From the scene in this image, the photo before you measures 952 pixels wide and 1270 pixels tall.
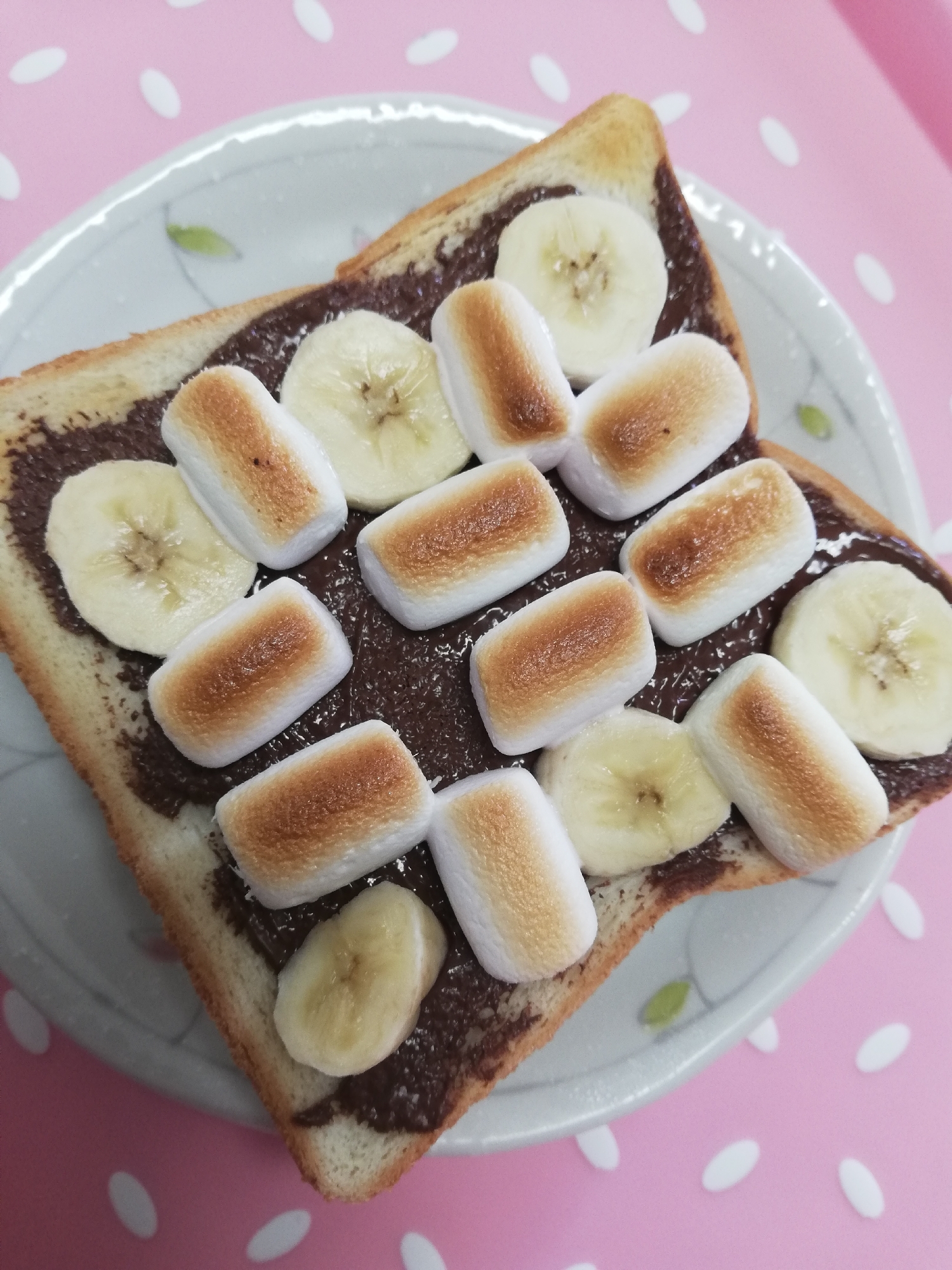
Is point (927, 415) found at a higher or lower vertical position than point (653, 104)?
lower

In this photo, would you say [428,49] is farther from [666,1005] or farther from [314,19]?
[666,1005]

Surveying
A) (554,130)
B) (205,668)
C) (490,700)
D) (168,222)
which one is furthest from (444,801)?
(554,130)

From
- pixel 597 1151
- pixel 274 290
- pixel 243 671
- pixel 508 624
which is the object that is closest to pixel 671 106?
pixel 274 290

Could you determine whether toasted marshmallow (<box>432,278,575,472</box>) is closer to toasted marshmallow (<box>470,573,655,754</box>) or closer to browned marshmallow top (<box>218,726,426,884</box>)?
toasted marshmallow (<box>470,573,655,754</box>)

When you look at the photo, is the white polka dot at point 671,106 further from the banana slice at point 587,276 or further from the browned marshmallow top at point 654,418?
the browned marshmallow top at point 654,418

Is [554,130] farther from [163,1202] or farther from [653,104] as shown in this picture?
[163,1202]

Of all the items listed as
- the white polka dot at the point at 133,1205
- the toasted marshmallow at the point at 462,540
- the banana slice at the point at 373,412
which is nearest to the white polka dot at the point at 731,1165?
the white polka dot at the point at 133,1205

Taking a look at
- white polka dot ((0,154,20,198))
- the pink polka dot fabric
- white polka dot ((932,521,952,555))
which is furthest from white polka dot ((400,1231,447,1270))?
white polka dot ((0,154,20,198))
